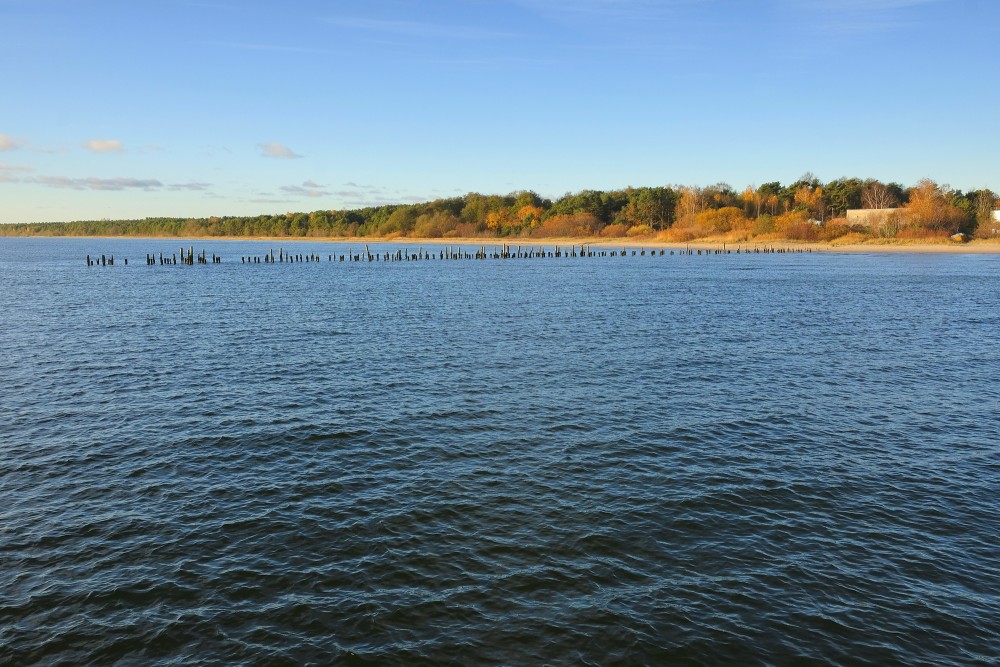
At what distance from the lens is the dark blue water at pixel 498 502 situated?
11.3 m

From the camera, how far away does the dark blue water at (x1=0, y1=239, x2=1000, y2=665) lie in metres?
11.3

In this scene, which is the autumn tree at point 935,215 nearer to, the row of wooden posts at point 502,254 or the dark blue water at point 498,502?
the row of wooden posts at point 502,254

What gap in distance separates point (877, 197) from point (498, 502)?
189 metres

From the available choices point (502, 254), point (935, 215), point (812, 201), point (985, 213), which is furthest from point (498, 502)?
Result: point (812, 201)

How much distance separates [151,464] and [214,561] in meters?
6.31

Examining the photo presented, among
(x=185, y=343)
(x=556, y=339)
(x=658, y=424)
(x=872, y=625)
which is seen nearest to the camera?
(x=872, y=625)

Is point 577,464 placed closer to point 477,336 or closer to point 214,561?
point 214,561

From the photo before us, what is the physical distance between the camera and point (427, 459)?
18.8 metres

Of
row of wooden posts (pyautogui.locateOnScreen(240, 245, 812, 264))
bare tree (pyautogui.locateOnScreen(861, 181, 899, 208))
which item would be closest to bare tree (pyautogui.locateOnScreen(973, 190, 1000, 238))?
bare tree (pyautogui.locateOnScreen(861, 181, 899, 208))

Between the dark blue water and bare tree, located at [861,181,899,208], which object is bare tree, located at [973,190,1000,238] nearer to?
bare tree, located at [861,181,899,208]

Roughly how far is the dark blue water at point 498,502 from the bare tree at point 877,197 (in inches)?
6184

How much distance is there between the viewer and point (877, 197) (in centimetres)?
17350

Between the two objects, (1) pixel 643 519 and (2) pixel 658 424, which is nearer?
(1) pixel 643 519

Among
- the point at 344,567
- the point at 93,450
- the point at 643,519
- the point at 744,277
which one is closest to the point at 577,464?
the point at 643,519
